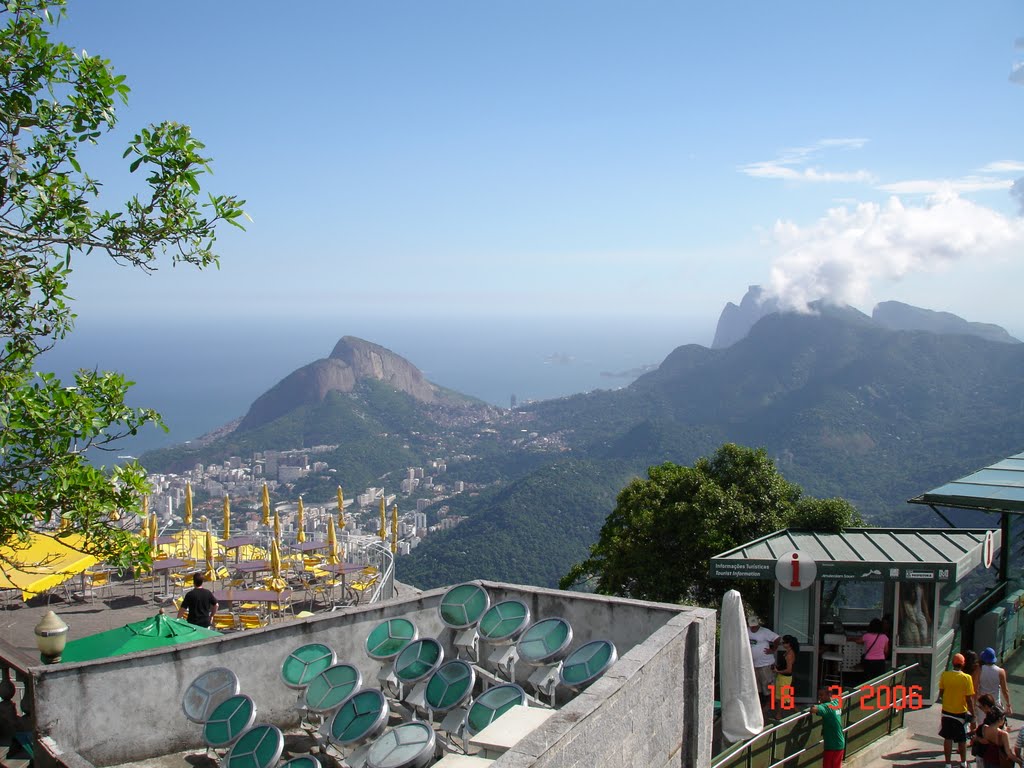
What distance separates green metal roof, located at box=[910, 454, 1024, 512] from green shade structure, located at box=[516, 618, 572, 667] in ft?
21.2

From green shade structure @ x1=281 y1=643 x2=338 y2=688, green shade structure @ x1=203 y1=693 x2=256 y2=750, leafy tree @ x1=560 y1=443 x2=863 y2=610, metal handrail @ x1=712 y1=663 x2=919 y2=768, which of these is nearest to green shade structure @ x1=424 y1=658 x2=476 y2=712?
green shade structure @ x1=281 y1=643 x2=338 y2=688

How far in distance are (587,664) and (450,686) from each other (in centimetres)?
93

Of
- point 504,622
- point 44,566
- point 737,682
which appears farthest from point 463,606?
point 44,566

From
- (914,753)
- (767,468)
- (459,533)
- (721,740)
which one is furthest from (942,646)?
(459,533)

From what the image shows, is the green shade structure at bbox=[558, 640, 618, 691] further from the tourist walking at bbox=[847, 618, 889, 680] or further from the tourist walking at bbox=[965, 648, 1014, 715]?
the tourist walking at bbox=[847, 618, 889, 680]

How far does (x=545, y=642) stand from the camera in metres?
6.26

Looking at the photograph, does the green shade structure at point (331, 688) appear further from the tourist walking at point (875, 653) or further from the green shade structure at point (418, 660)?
the tourist walking at point (875, 653)

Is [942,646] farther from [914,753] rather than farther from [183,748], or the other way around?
[183,748]

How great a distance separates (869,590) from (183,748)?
7.68 meters

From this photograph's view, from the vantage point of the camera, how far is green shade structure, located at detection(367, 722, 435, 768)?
502cm

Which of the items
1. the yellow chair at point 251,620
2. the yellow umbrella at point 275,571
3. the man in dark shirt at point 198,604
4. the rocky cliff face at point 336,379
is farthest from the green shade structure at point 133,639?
the rocky cliff face at point 336,379

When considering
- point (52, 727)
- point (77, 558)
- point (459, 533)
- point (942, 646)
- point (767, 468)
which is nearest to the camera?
point (52, 727)

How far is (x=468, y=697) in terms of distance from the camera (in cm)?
585
